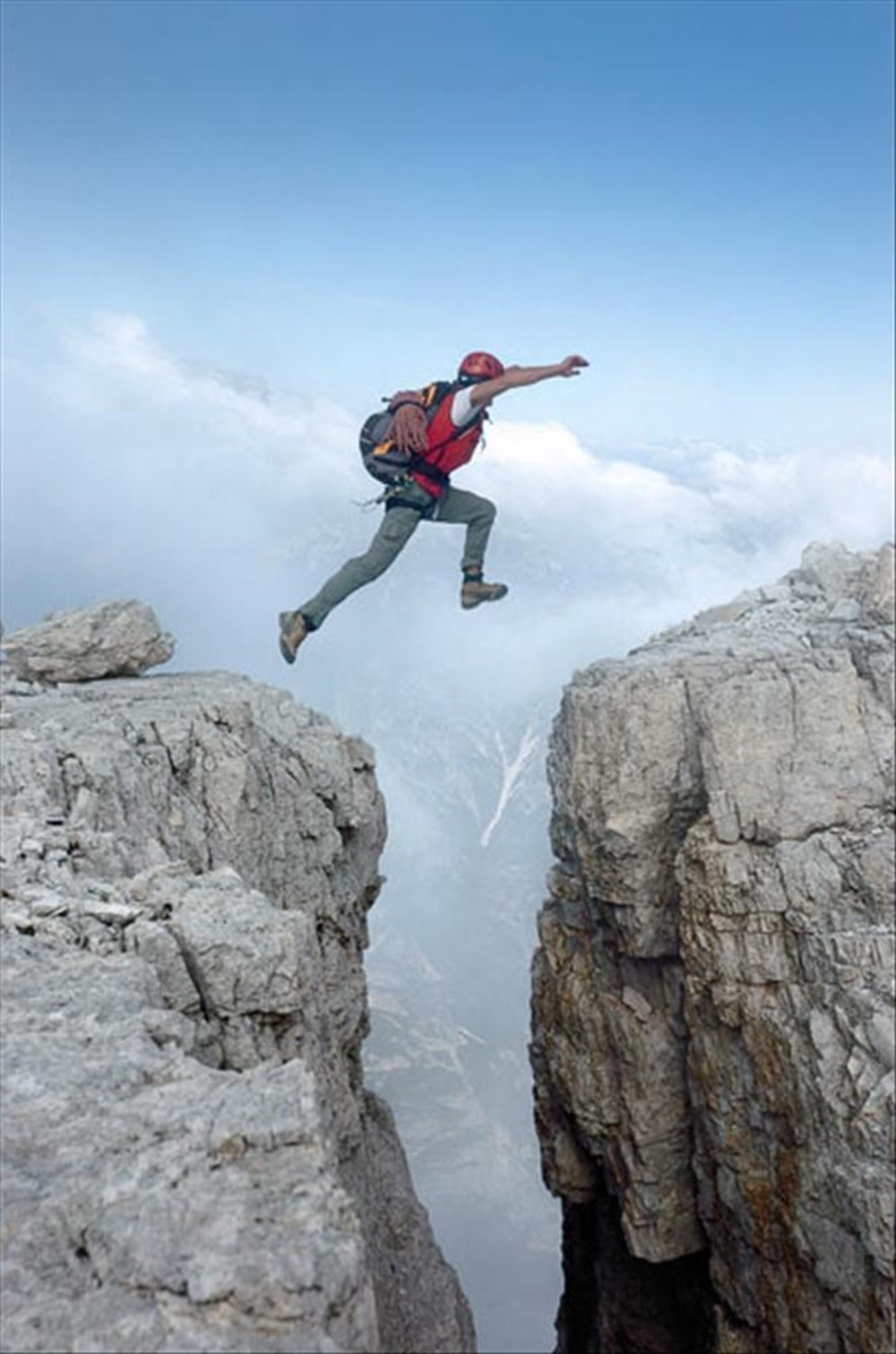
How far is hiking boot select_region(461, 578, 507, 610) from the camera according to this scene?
1625cm

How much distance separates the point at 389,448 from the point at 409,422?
51cm

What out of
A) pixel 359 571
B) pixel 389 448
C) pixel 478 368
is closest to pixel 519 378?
pixel 478 368

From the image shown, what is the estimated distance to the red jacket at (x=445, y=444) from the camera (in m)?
14.8

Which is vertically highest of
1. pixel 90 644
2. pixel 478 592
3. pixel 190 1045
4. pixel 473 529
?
pixel 473 529

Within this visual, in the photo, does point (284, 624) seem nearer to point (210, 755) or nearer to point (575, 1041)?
point (210, 755)

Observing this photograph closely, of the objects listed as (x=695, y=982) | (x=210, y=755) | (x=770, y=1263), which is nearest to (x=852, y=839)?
(x=695, y=982)

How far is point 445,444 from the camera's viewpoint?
593 inches

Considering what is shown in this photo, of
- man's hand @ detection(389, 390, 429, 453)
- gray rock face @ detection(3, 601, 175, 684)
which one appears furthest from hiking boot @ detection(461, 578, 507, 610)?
gray rock face @ detection(3, 601, 175, 684)

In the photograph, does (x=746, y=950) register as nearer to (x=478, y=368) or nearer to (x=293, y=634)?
(x=293, y=634)

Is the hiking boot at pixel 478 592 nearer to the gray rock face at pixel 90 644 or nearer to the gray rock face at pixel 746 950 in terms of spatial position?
the gray rock face at pixel 746 950

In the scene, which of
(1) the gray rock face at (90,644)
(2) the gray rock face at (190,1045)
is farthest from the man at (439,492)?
(1) the gray rock face at (90,644)

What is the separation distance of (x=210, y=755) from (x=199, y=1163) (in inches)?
349

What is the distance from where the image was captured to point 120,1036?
Result: 5.88 meters

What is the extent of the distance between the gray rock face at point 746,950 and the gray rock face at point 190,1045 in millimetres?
5773
